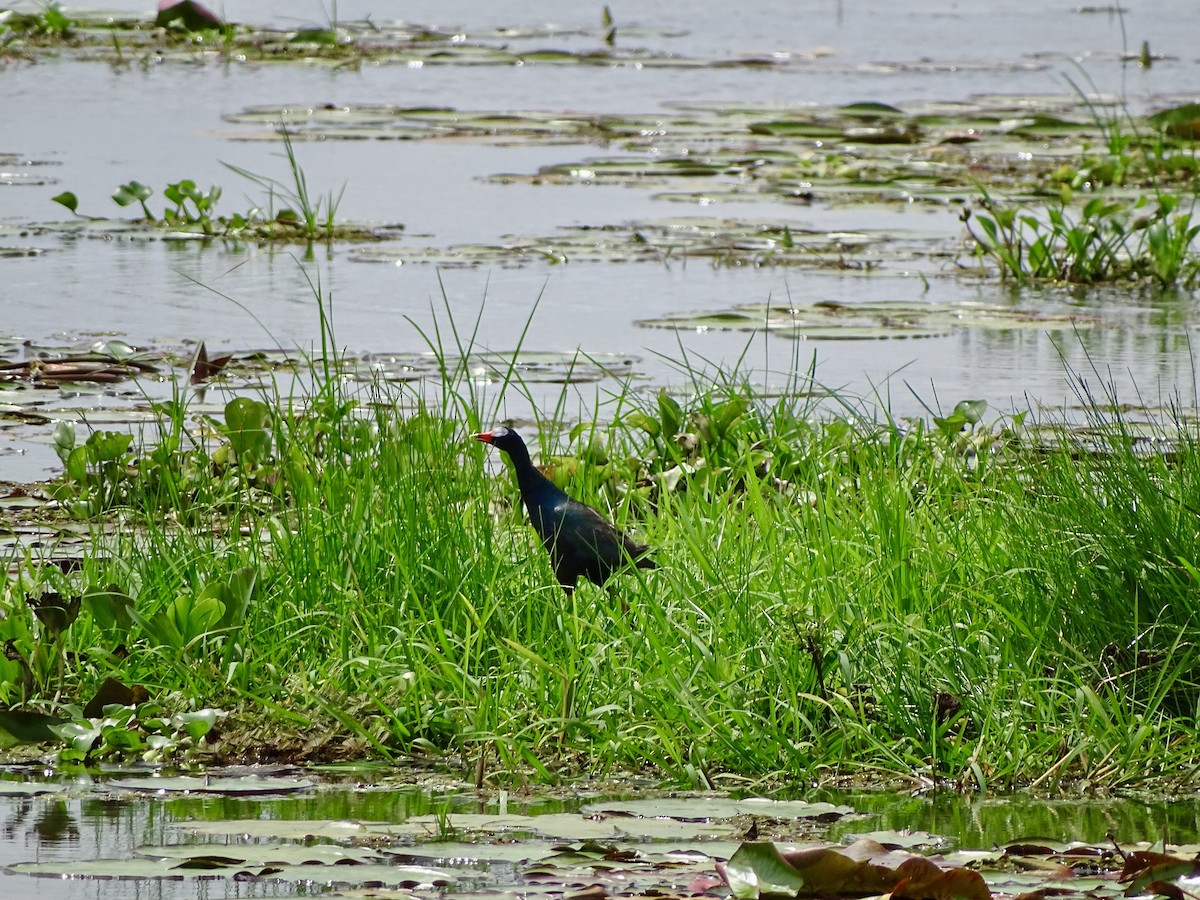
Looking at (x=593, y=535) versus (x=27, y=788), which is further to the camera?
(x=593, y=535)

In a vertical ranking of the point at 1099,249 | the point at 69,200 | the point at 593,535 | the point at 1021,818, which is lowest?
the point at 1021,818

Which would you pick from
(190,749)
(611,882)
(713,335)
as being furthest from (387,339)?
(611,882)

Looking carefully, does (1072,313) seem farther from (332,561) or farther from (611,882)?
(611,882)

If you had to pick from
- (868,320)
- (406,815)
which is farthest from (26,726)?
(868,320)

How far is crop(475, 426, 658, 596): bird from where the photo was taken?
13.3 ft

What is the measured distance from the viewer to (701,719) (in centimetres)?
346

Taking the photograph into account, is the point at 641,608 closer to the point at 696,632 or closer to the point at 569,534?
the point at 696,632

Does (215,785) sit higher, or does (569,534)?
(569,534)

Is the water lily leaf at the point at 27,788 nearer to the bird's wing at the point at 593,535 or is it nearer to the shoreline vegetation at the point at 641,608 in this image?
the shoreline vegetation at the point at 641,608

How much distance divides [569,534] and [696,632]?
33cm

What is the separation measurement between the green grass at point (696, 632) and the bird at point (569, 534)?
0.18ft

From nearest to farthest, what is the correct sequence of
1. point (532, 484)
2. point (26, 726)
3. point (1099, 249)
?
point (26, 726), point (532, 484), point (1099, 249)

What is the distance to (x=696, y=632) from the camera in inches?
154

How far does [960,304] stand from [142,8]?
14166 millimetres
